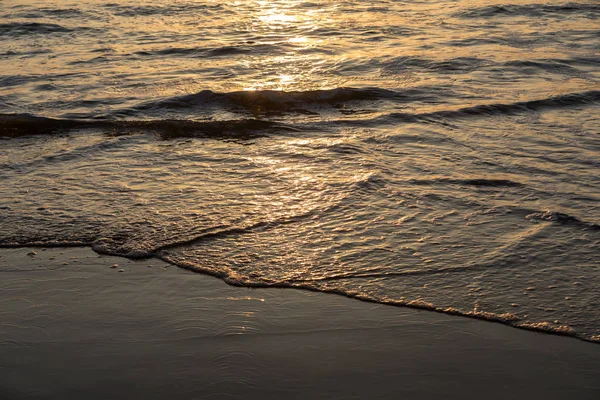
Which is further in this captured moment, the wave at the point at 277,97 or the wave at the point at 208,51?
the wave at the point at 208,51

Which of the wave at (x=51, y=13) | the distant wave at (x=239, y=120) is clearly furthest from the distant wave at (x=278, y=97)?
the wave at (x=51, y=13)

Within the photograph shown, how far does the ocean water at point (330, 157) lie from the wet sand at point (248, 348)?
20 cm

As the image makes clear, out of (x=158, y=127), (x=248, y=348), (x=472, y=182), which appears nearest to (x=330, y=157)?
(x=472, y=182)

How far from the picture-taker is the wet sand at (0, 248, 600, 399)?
338 centimetres

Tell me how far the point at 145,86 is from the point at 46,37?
12.9 feet

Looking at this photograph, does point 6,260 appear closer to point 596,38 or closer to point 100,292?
point 100,292

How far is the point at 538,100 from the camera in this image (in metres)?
8.33

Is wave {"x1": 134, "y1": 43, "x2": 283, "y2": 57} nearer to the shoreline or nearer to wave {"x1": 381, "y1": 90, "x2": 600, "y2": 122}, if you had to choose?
wave {"x1": 381, "y1": 90, "x2": 600, "y2": 122}

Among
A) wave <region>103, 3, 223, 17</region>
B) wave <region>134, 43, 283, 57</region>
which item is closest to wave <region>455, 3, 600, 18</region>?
wave <region>134, 43, 283, 57</region>

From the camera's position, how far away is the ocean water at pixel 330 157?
4.53 metres

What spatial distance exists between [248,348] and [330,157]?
307 cm

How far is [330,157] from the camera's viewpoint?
6570 mm

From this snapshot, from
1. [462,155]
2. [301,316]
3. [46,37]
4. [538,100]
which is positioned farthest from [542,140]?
[46,37]

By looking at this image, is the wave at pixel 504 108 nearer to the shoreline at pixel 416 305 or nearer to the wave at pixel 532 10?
the shoreline at pixel 416 305
